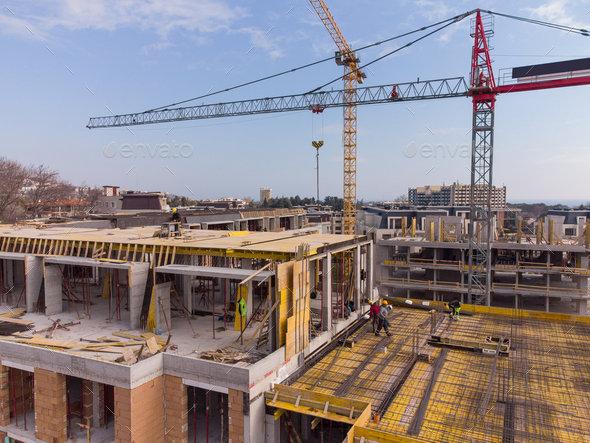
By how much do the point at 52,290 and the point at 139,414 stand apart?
1191cm

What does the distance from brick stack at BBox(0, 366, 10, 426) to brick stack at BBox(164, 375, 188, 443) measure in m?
7.31

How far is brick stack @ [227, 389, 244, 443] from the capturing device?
13523 mm

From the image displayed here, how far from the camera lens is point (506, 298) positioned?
41.8 metres

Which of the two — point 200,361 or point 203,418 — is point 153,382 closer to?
point 200,361

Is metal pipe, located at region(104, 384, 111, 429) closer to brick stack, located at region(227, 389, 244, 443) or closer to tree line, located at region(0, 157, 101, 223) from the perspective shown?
brick stack, located at region(227, 389, 244, 443)

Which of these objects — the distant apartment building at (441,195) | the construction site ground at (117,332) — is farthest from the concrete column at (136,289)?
the distant apartment building at (441,195)

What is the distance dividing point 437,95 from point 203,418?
42.4 meters

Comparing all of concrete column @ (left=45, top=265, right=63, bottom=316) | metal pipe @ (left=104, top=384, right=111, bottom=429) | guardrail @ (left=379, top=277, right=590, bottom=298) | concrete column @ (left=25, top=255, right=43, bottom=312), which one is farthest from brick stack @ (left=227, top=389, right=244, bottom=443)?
guardrail @ (left=379, top=277, right=590, bottom=298)

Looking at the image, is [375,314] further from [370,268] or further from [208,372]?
[208,372]

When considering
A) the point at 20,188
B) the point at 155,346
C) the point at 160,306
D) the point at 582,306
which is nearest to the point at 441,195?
the point at 582,306

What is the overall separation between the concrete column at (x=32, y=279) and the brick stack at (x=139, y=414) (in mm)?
12157

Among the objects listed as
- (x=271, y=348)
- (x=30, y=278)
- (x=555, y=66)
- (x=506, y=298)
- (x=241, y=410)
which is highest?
(x=555, y=66)

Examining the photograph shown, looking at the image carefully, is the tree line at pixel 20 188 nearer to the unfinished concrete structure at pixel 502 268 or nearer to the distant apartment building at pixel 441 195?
the unfinished concrete structure at pixel 502 268

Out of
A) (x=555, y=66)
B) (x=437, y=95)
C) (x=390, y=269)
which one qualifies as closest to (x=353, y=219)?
(x=390, y=269)
